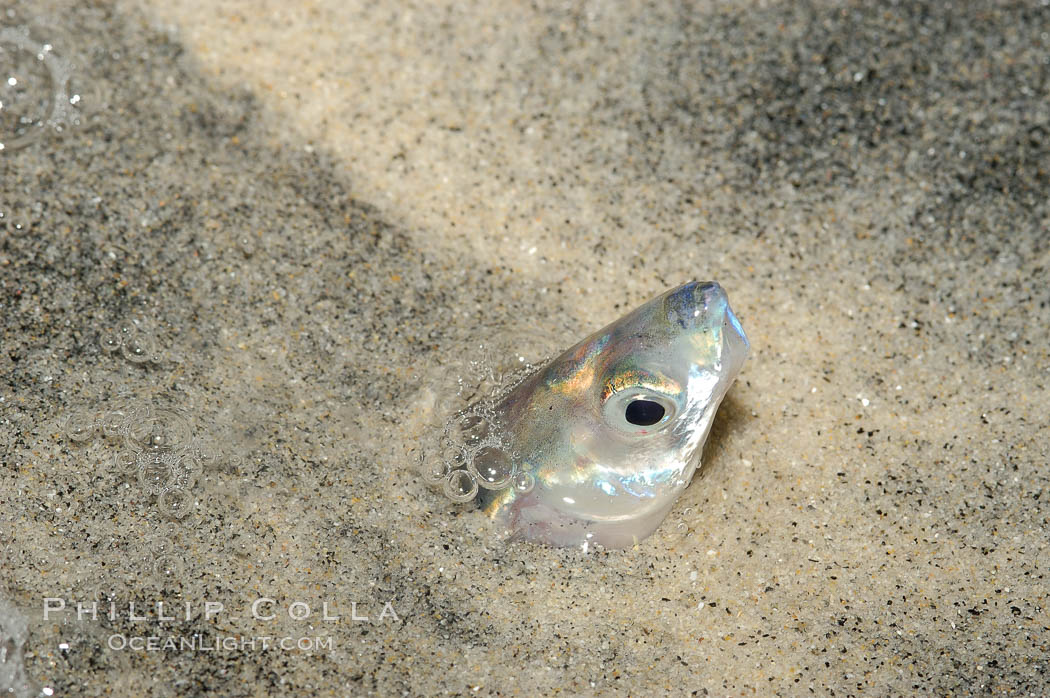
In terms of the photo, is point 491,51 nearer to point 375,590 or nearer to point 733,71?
→ point 733,71

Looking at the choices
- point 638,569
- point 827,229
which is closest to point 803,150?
point 827,229

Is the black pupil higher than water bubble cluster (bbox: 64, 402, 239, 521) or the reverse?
higher

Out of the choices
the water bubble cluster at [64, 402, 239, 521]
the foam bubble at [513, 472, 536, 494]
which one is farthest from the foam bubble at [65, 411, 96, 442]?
the foam bubble at [513, 472, 536, 494]

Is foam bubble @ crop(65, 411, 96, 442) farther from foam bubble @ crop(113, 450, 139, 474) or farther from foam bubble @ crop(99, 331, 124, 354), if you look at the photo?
foam bubble @ crop(99, 331, 124, 354)

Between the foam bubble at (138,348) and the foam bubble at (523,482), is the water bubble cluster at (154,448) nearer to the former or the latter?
the foam bubble at (138,348)

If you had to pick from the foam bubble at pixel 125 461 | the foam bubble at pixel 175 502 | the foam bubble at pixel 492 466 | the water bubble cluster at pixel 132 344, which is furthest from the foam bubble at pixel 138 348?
the foam bubble at pixel 492 466

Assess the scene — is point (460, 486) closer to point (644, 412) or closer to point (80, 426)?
point (644, 412)
